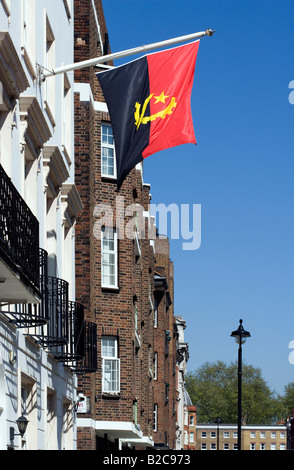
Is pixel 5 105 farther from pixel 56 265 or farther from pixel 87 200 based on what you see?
pixel 87 200

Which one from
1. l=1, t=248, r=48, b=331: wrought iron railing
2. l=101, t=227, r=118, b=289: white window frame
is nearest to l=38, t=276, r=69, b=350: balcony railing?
l=1, t=248, r=48, b=331: wrought iron railing

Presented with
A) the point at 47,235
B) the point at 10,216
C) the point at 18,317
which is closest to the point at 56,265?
the point at 47,235

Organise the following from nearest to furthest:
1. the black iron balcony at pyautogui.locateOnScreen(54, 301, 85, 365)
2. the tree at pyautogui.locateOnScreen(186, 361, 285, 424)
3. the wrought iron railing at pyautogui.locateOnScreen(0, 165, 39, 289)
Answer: the wrought iron railing at pyautogui.locateOnScreen(0, 165, 39, 289) < the black iron balcony at pyautogui.locateOnScreen(54, 301, 85, 365) < the tree at pyautogui.locateOnScreen(186, 361, 285, 424)

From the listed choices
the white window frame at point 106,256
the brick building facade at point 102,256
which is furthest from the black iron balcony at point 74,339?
the white window frame at point 106,256

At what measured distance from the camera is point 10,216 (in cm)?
1247

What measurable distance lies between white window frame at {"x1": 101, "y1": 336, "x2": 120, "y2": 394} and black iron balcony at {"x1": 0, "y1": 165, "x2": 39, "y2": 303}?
19.7 metres

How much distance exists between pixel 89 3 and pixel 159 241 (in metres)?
46.1

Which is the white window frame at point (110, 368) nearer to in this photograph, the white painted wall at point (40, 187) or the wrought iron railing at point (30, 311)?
the white painted wall at point (40, 187)

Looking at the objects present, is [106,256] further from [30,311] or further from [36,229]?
[36,229]

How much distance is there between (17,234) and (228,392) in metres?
153

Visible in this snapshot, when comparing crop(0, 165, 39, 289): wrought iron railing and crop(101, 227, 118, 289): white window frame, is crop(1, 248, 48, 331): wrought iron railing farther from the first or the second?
crop(101, 227, 118, 289): white window frame

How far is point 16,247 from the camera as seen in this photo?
500 inches

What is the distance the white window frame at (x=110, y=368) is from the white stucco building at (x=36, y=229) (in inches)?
346

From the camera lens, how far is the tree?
531 ft
